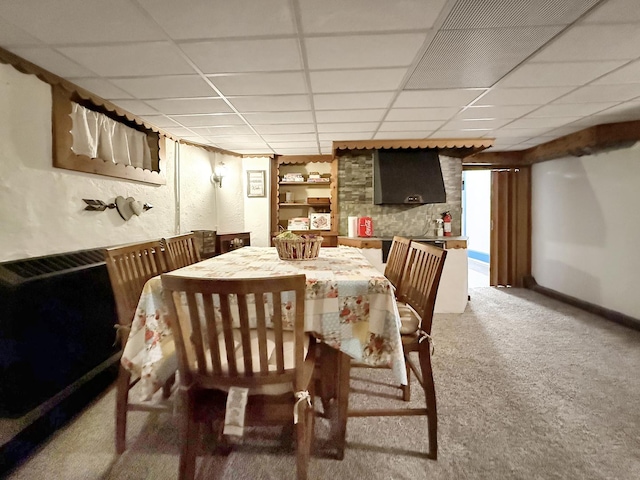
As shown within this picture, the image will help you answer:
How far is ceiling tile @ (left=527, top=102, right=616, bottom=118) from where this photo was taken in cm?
276

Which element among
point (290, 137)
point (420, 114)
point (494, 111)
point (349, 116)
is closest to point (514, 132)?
point (494, 111)

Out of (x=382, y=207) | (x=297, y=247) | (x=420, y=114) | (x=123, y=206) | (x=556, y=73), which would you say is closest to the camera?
(x=297, y=247)

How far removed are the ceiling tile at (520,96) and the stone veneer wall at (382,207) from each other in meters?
1.68

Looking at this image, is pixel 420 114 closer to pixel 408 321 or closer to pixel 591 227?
pixel 408 321

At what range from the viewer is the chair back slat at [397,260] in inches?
81.4

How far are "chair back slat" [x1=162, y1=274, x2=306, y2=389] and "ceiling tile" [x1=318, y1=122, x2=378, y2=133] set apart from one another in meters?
2.61

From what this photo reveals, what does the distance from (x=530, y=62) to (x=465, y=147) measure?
2.13 meters

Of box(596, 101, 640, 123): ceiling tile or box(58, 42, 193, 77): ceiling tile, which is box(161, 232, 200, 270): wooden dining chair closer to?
box(58, 42, 193, 77): ceiling tile

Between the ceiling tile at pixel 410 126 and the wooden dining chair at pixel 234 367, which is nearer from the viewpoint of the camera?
the wooden dining chair at pixel 234 367

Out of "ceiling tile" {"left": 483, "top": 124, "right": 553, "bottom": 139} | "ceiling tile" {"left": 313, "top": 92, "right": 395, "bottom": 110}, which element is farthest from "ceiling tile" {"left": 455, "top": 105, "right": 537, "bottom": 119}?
"ceiling tile" {"left": 313, "top": 92, "right": 395, "bottom": 110}

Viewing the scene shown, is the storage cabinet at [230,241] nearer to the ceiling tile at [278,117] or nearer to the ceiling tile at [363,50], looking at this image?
the ceiling tile at [278,117]

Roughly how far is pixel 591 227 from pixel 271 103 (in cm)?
391

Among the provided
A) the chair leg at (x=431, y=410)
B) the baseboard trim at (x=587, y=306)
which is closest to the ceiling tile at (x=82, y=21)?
the chair leg at (x=431, y=410)

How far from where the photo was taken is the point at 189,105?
108 inches
